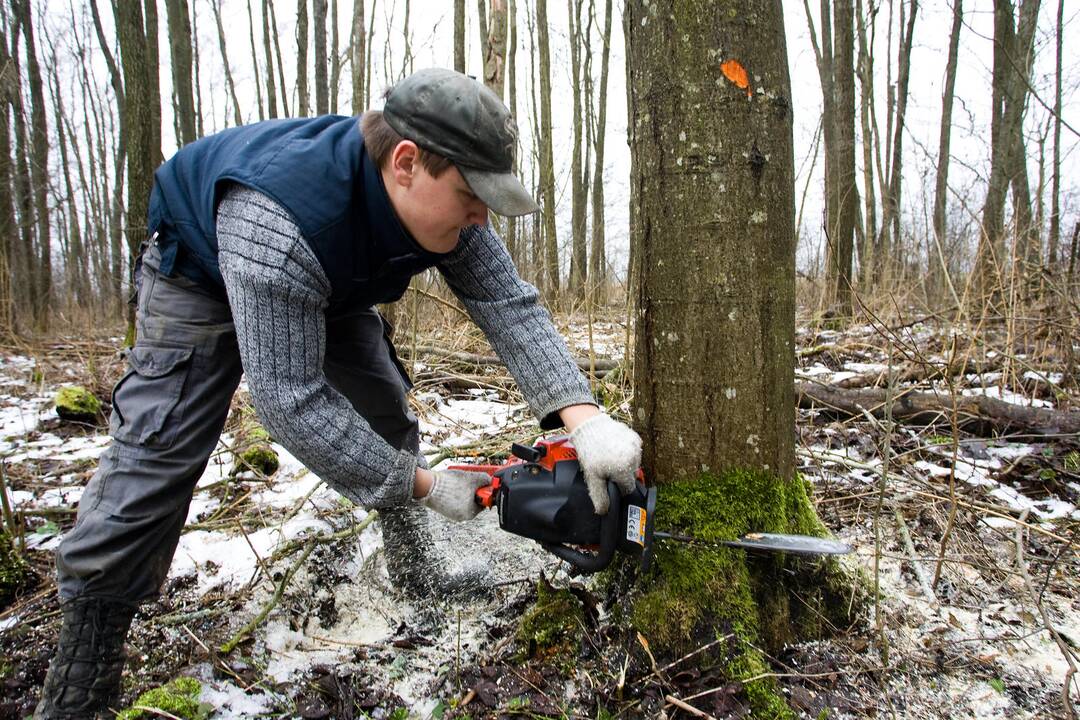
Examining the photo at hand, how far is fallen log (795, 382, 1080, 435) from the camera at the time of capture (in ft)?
8.32

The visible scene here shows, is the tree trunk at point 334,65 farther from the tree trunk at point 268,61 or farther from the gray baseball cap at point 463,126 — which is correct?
the gray baseball cap at point 463,126

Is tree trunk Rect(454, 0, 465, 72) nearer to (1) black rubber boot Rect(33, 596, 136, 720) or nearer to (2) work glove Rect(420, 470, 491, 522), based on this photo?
(2) work glove Rect(420, 470, 491, 522)

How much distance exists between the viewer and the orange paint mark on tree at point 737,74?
1.35 m

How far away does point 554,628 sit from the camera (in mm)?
1545

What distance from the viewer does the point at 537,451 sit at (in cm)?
154

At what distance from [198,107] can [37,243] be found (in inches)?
202

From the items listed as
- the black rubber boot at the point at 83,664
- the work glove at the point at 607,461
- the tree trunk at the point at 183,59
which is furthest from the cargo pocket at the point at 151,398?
the tree trunk at the point at 183,59

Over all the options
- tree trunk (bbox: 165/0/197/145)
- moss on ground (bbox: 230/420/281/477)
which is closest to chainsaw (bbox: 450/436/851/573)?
moss on ground (bbox: 230/420/281/477)

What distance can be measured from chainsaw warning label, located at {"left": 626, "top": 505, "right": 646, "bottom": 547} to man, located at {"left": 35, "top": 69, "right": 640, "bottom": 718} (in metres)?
0.07

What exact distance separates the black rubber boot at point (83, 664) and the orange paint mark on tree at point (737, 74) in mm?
1892

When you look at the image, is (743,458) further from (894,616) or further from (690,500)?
(894,616)

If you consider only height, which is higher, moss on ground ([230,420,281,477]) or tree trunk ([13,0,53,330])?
tree trunk ([13,0,53,330])

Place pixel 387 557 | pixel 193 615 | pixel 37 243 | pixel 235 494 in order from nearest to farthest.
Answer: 1. pixel 193 615
2. pixel 387 557
3. pixel 235 494
4. pixel 37 243

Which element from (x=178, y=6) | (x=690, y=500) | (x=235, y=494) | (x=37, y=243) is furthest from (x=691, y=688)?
(x=37, y=243)
